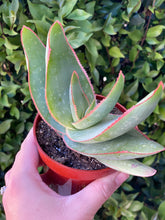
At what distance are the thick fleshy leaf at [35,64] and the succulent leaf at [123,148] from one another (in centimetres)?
10

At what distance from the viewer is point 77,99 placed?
41 cm

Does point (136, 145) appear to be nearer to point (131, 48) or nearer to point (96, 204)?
point (96, 204)

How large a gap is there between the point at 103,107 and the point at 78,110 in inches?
2.9

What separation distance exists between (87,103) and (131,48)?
0.40 m

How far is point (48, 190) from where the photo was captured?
491mm

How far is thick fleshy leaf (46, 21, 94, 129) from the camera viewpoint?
0.36m

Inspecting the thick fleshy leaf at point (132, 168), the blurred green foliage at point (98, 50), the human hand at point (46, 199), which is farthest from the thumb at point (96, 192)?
the blurred green foliage at point (98, 50)

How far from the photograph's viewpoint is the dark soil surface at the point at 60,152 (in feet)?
1.56

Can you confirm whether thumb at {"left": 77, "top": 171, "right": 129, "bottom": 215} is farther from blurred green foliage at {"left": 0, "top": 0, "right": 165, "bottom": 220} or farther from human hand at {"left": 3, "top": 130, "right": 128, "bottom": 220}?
blurred green foliage at {"left": 0, "top": 0, "right": 165, "bottom": 220}

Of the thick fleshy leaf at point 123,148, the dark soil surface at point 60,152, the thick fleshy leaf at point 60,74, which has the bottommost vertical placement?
the dark soil surface at point 60,152

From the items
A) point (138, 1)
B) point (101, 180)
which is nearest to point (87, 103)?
point (101, 180)

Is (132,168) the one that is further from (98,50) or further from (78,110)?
(98,50)

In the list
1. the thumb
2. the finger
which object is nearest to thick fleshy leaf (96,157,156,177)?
the thumb

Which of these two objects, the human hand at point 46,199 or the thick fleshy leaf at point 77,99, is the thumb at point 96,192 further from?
the thick fleshy leaf at point 77,99
